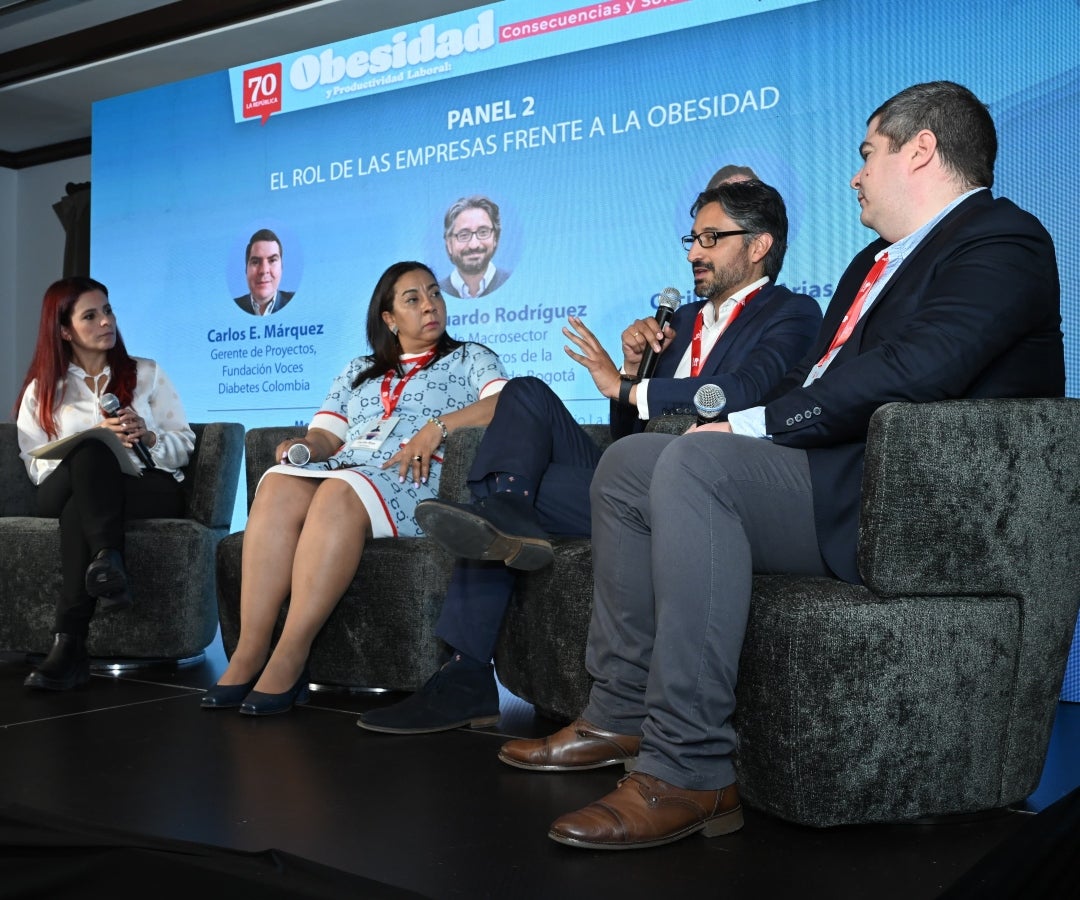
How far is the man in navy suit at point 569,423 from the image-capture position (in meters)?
2.09

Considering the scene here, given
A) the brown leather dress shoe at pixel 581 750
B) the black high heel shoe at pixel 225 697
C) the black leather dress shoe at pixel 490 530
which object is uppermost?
the black leather dress shoe at pixel 490 530

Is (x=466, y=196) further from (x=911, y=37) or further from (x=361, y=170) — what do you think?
(x=911, y=37)

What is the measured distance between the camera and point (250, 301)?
5645 millimetres

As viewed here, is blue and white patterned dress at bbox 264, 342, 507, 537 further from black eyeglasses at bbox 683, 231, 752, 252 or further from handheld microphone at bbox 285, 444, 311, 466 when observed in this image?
black eyeglasses at bbox 683, 231, 752, 252

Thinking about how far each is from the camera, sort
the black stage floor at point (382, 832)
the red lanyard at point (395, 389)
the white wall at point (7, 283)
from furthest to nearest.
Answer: the white wall at point (7, 283) < the red lanyard at point (395, 389) < the black stage floor at point (382, 832)

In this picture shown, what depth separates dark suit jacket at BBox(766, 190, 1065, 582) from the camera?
5.32 feet

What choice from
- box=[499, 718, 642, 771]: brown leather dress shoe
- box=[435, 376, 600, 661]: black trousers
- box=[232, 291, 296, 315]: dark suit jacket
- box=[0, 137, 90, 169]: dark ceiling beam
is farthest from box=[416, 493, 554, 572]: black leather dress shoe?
box=[0, 137, 90, 169]: dark ceiling beam

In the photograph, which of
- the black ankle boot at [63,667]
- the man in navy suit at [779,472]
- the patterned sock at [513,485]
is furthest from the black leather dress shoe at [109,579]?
the man in navy suit at [779,472]

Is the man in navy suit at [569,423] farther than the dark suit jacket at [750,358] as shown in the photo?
No

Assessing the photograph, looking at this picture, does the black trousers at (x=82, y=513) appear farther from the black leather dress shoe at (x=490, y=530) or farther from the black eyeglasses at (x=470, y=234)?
the black eyeglasses at (x=470, y=234)

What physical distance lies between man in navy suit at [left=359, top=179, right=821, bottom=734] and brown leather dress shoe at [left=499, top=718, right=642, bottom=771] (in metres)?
0.35

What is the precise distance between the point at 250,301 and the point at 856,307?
428 centimetres

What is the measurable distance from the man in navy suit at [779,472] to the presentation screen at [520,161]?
4.78 ft

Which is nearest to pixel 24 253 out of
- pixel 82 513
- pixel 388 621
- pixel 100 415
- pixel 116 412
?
pixel 100 415
